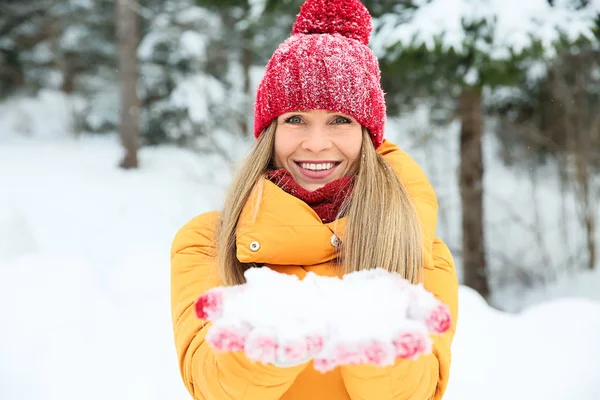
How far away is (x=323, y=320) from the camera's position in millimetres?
925

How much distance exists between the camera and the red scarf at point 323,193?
1.72m

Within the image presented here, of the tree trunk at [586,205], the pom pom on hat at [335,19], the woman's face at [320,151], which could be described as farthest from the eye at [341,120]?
the tree trunk at [586,205]

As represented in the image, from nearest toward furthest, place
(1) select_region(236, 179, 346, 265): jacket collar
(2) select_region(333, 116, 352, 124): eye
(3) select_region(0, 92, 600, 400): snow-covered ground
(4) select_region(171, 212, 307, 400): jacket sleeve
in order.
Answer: (4) select_region(171, 212, 307, 400): jacket sleeve
(1) select_region(236, 179, 346, 265): jacket collar
(2) select_region(333, 116, 352, 124): eye
(3) select_region(0, 92, 600, 400): snow-covered ground

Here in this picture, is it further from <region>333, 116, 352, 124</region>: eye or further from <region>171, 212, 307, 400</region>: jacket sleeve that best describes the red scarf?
<region>171, 212, 307, 400</region>: jacket sleeve

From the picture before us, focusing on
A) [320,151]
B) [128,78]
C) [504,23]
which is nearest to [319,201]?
[320,151]

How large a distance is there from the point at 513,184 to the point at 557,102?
256cm

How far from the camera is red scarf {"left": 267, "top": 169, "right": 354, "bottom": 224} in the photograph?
1.72m

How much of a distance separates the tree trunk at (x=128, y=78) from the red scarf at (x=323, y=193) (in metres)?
8.16

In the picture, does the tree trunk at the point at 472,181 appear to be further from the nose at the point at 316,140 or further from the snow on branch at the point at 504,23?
Answer: the nose at the point at 316,140

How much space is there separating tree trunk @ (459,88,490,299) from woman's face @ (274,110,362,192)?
4.97m

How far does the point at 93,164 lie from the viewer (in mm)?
10039

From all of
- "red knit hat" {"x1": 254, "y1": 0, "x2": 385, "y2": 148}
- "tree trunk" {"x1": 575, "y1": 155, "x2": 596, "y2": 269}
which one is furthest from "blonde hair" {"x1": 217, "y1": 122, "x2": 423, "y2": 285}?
"tree trunk" {"x1": 575, "y1": 155, "x2": 596, "y2": 269}

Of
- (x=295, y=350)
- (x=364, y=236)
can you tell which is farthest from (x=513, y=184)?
(x=295, y=350)

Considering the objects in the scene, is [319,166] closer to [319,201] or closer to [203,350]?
[319,201]
